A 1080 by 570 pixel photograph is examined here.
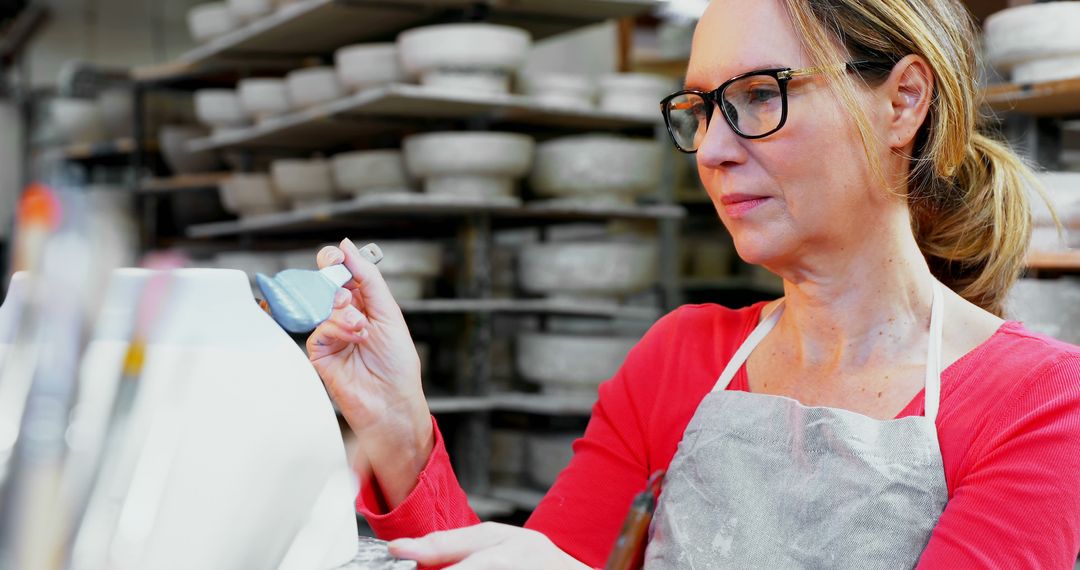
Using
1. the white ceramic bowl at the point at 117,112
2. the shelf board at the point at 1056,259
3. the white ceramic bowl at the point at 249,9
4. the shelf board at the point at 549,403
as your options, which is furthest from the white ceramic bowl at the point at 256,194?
the shelf board at the point at 1056,259

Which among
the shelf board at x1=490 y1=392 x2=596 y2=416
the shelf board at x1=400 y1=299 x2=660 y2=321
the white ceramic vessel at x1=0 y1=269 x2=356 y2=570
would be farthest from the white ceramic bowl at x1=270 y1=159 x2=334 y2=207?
the white ceramic vessel at x1=0 y1=269 x2=356 y2=570

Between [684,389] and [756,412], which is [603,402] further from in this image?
[756,412]

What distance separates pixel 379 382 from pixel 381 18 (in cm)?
231

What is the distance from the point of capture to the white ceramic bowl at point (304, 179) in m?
3.18

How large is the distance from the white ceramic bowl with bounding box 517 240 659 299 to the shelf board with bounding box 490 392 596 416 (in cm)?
28

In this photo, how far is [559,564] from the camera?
0.84m

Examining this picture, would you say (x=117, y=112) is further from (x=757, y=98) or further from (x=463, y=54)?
(x=757, y=98)

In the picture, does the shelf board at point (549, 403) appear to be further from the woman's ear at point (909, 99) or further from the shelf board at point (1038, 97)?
the woman's ear at point (909, 99)

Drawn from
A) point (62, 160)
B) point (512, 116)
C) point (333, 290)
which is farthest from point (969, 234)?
point (62, 160)

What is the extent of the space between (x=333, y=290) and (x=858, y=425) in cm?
52

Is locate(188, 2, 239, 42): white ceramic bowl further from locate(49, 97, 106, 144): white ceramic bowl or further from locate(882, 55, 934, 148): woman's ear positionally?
locate(882, 55, 934, 148): woman's ear

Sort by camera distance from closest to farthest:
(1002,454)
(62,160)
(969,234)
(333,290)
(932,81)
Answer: (333,290)
(1002,454)
(932,81)
(969,234)
(62,160)

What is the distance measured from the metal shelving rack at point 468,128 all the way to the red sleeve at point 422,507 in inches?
65.5

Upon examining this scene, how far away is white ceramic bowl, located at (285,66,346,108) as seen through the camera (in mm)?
3092
